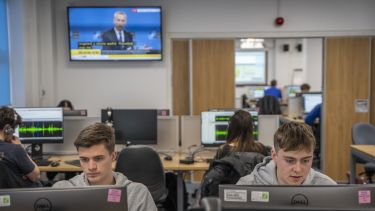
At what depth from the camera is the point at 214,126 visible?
4.05 m

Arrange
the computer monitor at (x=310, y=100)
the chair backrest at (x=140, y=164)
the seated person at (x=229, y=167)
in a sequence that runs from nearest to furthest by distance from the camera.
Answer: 1. the seated person at (x=229, y=167)
2. the chair backrest at (x=140, y=164)
3. the computer monitor at (x=310, y=100)

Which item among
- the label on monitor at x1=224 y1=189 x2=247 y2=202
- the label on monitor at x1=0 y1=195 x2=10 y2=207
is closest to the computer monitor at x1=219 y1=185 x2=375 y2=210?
Result: the label on monitor at x1=224 y1=189 x2=247 y2=202

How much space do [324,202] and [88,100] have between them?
429 cm

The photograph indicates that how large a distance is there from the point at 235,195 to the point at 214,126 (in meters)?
2.85

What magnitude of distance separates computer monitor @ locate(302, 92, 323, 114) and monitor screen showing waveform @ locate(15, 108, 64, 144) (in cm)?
492

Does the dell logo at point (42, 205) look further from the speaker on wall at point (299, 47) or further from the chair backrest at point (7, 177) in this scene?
the speaker on wall at point (299, 47)

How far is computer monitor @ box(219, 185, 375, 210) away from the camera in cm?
117

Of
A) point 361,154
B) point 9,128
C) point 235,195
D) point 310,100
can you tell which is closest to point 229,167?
point 235,195

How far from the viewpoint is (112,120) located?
13.7 ft

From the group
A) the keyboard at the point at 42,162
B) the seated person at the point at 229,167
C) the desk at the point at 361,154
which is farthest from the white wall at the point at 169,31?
the seated person at the point at 229,167

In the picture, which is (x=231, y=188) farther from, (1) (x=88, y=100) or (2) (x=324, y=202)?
(1) (x=88, y=100)

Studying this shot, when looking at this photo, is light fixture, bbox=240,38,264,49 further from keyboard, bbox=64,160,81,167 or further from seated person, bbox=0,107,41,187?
seated person, bbox=0,107,41,187

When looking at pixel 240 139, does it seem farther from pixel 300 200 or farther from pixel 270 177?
pixel 300 200

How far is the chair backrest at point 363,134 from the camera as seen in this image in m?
4.73
